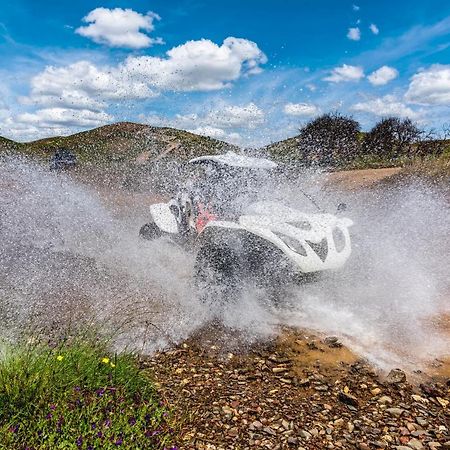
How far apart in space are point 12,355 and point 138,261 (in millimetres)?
4795

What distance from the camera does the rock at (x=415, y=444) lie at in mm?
3041

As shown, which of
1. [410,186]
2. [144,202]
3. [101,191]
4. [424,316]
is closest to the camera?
[424,316]

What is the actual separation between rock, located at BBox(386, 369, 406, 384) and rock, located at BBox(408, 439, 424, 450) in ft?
2.72

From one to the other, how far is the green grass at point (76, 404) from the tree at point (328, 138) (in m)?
29.7

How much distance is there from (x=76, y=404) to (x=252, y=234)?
9.78ft

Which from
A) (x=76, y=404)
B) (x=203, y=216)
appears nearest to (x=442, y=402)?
(x=76, y=404)

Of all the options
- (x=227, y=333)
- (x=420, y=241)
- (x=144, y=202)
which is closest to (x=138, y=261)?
(x=227, y=333)

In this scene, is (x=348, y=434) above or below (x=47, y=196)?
below

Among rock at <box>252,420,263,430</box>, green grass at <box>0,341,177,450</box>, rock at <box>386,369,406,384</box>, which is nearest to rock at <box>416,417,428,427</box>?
rock at <box>386,369,406,384</box>

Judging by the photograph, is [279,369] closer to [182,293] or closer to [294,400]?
[294,400]

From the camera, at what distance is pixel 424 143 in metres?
28.4

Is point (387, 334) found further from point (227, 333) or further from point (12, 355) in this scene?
point (12, 355)

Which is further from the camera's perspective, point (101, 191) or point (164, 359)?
point (101, 191)

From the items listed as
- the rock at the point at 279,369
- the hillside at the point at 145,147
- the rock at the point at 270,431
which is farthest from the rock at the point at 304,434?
the hillside at the point at 145,147
